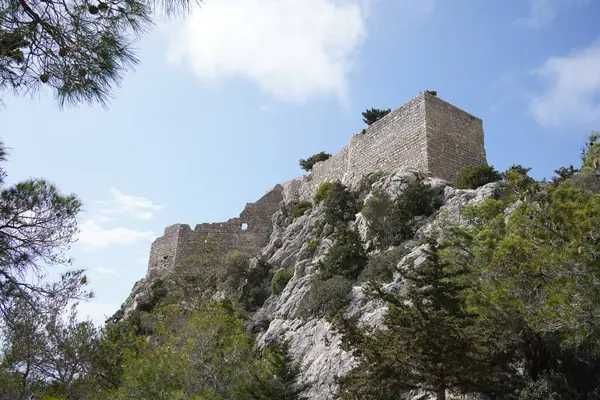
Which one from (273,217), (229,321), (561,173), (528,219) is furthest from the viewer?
(273,217)

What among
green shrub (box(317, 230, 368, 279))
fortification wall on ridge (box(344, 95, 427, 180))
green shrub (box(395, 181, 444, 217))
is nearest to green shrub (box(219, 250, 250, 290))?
fortification wall on ridge (box(344, 95, 427, 180))

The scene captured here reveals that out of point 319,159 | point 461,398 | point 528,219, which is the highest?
point 319,159

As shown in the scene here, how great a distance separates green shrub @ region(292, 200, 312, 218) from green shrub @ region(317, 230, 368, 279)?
8204 millimetres

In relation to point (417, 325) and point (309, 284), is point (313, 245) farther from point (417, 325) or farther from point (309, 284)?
point (417, 325)

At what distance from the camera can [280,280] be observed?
22391 millimetres

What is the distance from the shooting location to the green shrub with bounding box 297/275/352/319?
54.0 ft

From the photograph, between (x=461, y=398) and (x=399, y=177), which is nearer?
(x=461, y=398)

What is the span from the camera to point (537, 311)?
364 inches

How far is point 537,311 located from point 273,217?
22.5m

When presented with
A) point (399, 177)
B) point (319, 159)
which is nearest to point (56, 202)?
point (399, 177)

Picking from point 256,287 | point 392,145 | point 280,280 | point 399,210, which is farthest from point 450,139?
point 256,287

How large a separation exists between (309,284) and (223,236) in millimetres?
13564

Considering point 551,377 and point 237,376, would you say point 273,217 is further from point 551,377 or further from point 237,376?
point 551,377

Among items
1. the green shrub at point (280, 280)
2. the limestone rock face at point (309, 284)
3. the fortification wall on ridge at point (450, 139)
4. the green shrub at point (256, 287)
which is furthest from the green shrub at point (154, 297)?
the fortification wall on ridge at point (450, 139)
